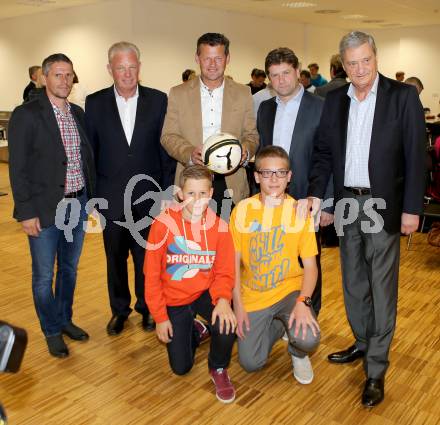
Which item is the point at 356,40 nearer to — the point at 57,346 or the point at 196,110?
the point at 196,110

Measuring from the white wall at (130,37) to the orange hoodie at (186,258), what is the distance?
26.1 ft

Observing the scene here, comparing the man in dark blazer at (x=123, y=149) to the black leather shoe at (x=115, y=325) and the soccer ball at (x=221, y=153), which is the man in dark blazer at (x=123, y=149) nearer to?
the black leather shoe at (x=115, y=325)

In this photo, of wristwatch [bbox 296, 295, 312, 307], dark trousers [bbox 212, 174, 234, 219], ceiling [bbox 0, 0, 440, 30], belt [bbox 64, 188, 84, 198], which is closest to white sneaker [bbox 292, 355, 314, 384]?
wristwatch [bbox 296, 295, 312, 307]

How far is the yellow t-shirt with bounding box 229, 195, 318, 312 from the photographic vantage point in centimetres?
263

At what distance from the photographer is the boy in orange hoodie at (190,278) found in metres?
2.55

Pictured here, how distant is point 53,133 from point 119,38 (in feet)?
25.6

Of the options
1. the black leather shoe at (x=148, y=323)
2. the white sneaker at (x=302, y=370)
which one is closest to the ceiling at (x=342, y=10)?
the black leather shoe at (x=148, y=323)

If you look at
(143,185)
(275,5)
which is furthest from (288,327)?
(275,5)

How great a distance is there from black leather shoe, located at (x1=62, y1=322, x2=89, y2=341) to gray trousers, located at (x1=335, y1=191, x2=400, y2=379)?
163cm

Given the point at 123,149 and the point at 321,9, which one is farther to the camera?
the point at 321,9

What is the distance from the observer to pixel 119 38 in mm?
9867

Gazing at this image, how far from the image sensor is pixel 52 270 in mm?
2877

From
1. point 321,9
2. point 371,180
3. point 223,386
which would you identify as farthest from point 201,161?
point 321,9

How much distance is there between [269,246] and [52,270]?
1.23 meters
